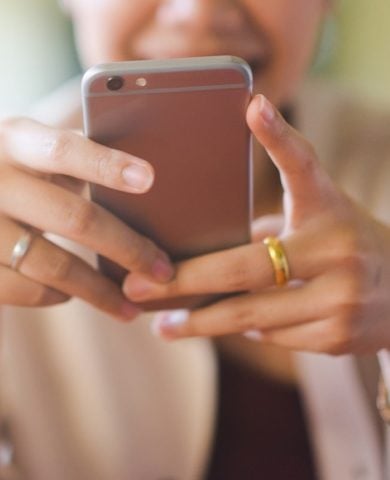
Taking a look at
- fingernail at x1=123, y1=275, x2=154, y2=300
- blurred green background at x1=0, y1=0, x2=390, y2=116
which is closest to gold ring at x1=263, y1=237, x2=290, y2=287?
fingernail at x1=123, y1=275, x2=154, y2=300

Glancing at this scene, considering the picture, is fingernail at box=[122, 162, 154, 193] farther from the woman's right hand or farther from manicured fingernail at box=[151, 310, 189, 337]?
manicured fingernail at box=[151, 310, 189, 337]

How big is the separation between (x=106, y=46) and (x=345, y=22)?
66 centimetres

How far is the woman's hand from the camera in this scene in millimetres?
547

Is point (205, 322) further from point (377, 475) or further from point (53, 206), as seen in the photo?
point (377, 475)

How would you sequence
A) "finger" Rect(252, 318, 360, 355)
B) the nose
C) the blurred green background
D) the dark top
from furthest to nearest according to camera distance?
the blurred green background, the dark top, the nose, "finger" Rect(252, 318, 360, 355)

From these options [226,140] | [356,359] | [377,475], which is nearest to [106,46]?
[226,140]

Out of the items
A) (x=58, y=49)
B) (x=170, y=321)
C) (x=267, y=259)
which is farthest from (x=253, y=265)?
(x=58, y=49)

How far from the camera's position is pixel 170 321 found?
0.62 m

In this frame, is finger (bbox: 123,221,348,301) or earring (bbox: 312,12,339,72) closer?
finger (bbox: 123,221,348,301)

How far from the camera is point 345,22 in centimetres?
132

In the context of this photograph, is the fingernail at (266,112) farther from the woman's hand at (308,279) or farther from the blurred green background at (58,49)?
the blurred green background at (58,49)

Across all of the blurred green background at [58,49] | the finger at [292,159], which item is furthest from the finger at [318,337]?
the blurred green background at [58,49]

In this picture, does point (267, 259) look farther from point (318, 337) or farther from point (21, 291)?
point (21, 291)

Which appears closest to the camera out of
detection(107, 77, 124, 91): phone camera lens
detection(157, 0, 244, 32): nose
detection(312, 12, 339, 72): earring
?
detection(107, 77, 124, 91): phone camera lens
